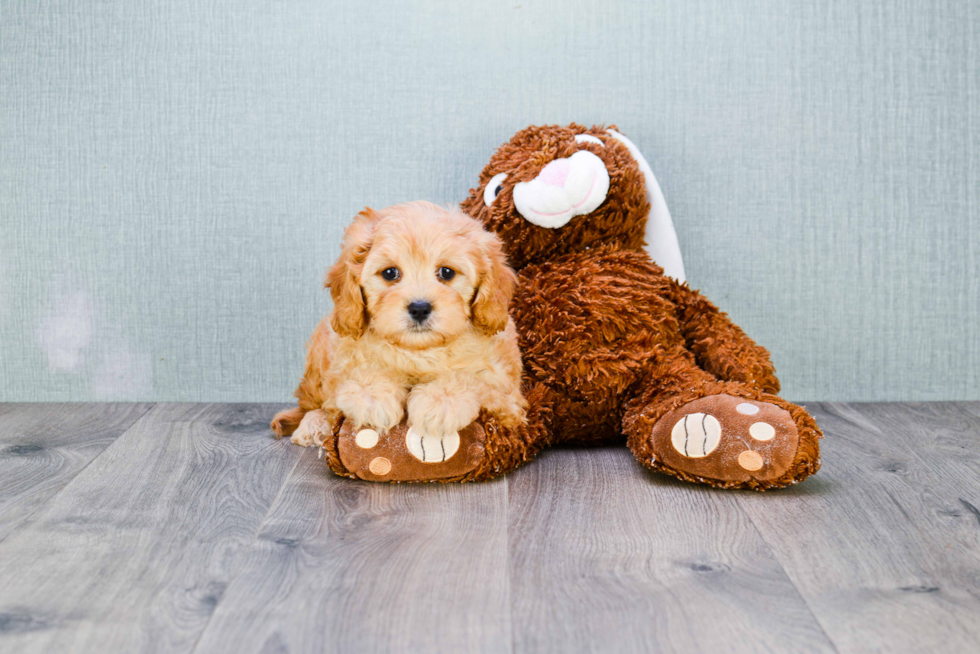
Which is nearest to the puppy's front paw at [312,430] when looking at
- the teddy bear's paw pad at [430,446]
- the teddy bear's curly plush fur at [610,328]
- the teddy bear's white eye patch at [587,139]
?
the teddy bear's paw pad at [430,446]

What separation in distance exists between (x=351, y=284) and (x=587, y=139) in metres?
0.67

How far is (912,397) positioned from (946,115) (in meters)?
0.73

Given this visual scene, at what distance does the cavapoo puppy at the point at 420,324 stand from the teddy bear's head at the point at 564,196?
247mm

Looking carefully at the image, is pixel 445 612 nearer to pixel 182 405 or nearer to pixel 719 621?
pixel 719 621

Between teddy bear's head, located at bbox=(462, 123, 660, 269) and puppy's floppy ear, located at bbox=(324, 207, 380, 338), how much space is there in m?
0.39

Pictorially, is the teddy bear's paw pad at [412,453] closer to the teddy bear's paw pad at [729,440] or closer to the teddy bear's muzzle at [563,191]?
the teddy bear's paw pad at [729,440]

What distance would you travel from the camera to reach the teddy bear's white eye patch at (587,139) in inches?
68.8

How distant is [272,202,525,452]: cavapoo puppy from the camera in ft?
4.47

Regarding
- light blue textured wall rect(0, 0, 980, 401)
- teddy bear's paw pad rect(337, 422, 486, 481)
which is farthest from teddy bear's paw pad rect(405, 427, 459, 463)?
light blue textured wall rect(0, 0, 980, 401)

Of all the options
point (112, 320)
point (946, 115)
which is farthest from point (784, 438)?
point (112, 320)

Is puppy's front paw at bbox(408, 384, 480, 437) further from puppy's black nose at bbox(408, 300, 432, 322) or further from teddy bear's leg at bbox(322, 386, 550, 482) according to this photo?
puppy's black nose at bbox(408, 300, 432, 322)

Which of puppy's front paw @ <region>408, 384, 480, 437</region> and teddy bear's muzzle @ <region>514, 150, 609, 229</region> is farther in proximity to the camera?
teddy bear's muzzle @ <region>514, 150, 609, 229</region>

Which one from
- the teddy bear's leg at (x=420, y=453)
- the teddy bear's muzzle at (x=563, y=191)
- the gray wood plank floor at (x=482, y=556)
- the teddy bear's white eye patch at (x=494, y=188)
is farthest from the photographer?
the teddy bear's white eye patch at (x=494, y=188)

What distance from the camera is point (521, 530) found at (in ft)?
4.10
